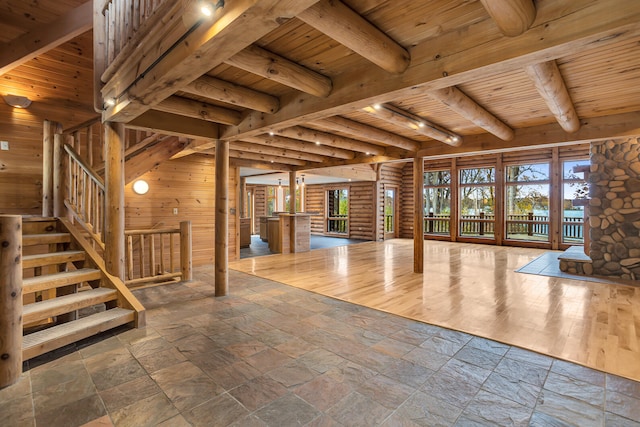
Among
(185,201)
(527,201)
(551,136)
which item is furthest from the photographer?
(527,201)

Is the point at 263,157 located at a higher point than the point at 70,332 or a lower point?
higher

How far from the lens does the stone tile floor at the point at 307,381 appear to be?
1.74 metres

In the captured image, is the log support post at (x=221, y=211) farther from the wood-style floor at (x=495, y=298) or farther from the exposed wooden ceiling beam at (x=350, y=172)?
the exposed wooden ceiling beam at (x=350, y=172)

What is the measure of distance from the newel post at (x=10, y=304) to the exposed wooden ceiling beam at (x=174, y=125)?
178cm

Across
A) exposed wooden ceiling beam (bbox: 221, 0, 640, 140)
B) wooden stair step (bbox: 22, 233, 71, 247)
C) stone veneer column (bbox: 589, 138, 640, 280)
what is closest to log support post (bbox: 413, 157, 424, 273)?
stone veneer column (bbox: 589, 138, 640, 280)

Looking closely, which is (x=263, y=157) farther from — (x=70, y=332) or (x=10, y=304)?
(x=10, y=304)

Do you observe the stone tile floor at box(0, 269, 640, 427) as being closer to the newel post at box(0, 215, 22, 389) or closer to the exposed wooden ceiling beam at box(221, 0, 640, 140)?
the newel post at box(0, 215, 22, 389)

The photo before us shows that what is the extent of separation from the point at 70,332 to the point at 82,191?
2078 mm

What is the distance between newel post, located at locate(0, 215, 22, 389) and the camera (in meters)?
2.05

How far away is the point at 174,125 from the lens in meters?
3.76

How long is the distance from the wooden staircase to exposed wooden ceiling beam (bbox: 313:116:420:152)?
10.1ft

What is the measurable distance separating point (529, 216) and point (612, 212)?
4836 millimetres

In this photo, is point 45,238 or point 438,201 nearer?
point 45,238

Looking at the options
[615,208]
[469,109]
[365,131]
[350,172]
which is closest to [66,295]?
[365,131]
